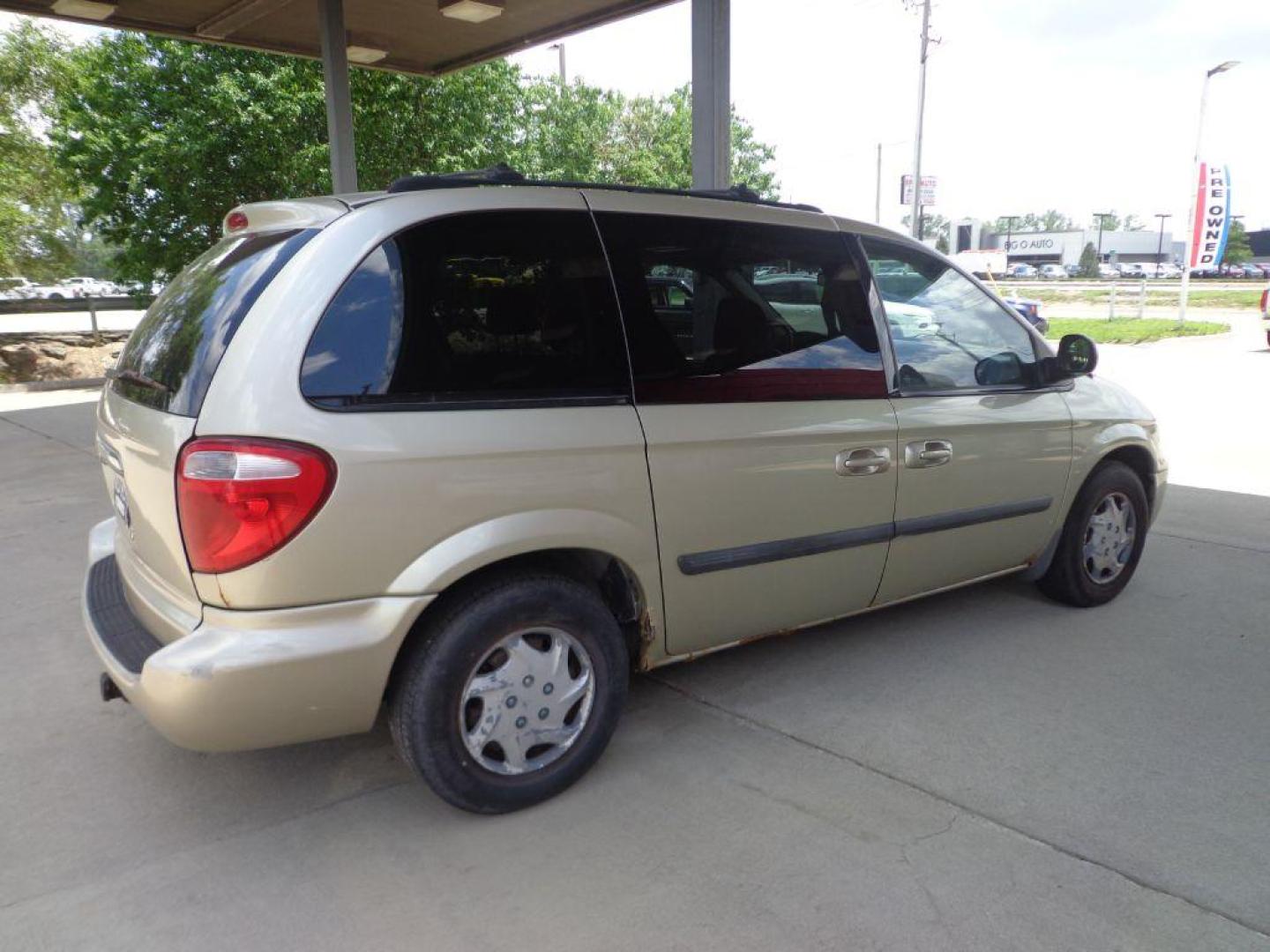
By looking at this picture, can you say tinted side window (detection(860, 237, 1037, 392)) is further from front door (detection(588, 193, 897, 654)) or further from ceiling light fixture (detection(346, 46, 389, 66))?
ceiling light fixture (detection(346, 46, 389, 66))

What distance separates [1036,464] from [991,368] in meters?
0.47

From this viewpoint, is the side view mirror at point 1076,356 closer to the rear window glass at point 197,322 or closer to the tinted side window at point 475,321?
the tinted side window at point 475,321

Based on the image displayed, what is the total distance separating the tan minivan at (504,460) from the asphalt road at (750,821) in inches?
12.7

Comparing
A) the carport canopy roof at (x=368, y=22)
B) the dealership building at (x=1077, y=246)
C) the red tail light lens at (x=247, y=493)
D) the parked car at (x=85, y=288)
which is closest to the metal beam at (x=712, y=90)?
the carport canopy roof at (x=368, y=22)

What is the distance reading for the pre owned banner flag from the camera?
808 inches

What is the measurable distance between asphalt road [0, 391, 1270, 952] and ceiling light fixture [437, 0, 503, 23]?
17.6ft

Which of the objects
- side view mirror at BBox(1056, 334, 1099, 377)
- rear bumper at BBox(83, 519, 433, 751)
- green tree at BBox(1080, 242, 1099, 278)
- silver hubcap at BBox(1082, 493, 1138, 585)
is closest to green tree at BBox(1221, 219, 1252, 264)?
green tree at BBox(1080, 242, 1099, 278)

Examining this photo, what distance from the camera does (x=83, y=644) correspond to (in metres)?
4.10

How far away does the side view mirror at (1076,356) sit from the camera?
4.05 m

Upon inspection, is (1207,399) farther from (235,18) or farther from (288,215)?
(288,215)

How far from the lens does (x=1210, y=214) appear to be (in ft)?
68.9

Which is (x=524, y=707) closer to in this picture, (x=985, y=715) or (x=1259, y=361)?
(x=985, y=715)

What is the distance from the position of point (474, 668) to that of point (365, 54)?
8.38m

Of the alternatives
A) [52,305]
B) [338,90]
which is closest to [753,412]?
[338,90]
